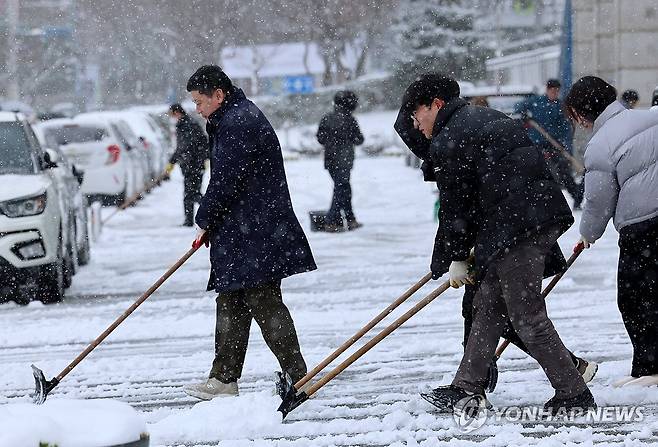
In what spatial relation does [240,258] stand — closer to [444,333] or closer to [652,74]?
[444,333]

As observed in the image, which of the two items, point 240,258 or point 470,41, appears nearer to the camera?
point 240,258

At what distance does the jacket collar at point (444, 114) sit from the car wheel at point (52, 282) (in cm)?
588

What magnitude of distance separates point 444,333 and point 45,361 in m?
2.81

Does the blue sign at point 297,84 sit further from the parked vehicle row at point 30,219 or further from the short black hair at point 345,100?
the parked vehicle row at point 30,219

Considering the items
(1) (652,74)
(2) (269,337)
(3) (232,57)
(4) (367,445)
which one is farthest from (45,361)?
(3) (232,57)

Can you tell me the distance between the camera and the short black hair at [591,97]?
6.43 meters

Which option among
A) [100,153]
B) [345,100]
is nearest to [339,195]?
[345,100]

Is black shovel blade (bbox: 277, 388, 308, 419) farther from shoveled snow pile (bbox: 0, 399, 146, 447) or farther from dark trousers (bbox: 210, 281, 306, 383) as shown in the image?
shoveled snow pile (bbox: 0, 399, 146, 447)

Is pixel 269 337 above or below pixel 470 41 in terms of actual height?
above

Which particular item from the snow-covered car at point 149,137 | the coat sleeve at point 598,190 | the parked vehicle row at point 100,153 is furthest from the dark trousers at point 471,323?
the snow-covered car at point 149,137

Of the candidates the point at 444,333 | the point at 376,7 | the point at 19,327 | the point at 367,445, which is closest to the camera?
the point at 367,445

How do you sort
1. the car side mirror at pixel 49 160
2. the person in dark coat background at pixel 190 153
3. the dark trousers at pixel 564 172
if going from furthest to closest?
Result: 1. the person in dark coat background at pixel 190 153
2. the dark trousers at pixel 564 172
3. the car side mirror at pixel 49 160

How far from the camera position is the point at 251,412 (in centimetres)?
609

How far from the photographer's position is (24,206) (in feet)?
35.1
